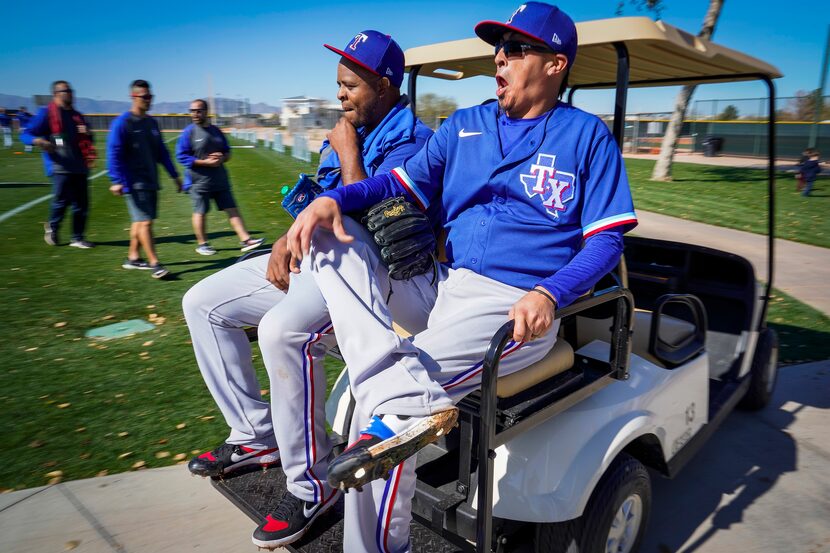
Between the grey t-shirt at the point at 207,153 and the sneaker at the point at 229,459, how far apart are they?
526 centimetres

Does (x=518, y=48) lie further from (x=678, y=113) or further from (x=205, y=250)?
(x=678, y=113)

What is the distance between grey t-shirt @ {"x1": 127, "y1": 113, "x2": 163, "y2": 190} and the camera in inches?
245

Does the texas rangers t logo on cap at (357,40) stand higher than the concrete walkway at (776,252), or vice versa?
the texas rangers t logo on cap at (357,40)

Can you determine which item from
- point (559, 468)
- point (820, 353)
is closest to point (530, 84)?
point (559, 468)

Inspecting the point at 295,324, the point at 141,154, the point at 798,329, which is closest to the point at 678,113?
the point at 798,329

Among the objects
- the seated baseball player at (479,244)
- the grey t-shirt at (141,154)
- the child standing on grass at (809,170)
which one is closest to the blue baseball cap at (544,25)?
the seated baseball player at (479,244)

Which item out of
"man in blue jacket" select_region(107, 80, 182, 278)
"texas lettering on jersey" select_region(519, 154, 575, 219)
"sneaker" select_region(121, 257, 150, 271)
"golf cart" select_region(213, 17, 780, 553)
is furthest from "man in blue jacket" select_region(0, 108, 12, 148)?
"texas lettering on jersey" select_region(519, 154, 575, 219)

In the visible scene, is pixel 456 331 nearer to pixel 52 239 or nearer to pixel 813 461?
pixel 813 461

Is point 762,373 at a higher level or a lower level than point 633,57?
lower

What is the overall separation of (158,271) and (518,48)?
5.26 meters

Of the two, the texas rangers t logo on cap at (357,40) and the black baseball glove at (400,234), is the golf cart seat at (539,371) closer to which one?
the black baseball glove at (400,234)

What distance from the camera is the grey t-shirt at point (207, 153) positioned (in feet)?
23.1

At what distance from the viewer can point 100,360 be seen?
4148 millimetres

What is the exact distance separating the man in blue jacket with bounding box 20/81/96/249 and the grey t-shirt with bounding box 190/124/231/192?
152 centimetres
